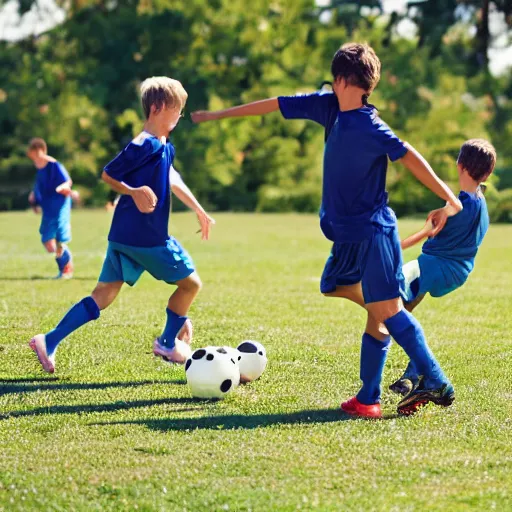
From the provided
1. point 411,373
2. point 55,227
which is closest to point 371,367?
point 411,373

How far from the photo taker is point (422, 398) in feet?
17.0

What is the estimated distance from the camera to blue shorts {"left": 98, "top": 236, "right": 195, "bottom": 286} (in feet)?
20.3

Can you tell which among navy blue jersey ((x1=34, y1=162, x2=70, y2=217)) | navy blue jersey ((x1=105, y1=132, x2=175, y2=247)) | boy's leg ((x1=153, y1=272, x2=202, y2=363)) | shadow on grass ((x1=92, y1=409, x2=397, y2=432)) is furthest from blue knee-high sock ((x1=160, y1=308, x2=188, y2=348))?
navy blue jersey ((x1=34, y1=162, x2=70, y2=217))

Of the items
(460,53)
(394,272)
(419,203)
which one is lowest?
(419,203)

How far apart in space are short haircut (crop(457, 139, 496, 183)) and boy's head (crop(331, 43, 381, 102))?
1.21 m

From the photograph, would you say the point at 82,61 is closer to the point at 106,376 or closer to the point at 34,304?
the point at 34,304

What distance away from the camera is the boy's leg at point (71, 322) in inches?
242

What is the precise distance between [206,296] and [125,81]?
2993 centimetres

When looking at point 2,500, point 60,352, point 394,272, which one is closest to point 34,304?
point 60,352

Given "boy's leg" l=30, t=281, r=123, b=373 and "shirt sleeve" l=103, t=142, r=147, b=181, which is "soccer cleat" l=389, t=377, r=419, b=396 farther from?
"shirt sleeve" l=103, t=142, r=147, b=181

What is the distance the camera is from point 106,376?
6.25m

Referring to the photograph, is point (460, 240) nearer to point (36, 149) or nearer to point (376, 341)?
point (376, 341)

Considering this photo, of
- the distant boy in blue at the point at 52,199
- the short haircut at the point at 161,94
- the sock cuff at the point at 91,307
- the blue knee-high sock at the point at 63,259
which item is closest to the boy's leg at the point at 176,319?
the sock cuff at the point at 91,307

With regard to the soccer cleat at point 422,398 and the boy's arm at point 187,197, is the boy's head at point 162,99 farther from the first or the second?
the soccer cleat at point 422,398
